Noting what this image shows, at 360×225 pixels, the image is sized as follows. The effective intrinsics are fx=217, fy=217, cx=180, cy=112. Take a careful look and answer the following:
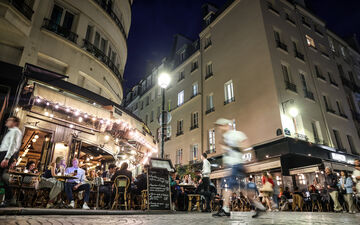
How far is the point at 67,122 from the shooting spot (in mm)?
10609

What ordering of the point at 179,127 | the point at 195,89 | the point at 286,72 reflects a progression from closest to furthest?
the point at 286,72
the point at 195,89
the point at 179,127

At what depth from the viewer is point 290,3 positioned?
18812 mm

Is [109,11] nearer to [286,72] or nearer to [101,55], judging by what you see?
[101,55]

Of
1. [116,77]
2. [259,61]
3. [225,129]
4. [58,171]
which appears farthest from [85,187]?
[259,61]

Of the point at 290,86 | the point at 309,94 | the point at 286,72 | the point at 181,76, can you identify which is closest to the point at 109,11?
the point at 181,76

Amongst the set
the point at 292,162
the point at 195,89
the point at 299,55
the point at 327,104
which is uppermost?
the point at 299,55

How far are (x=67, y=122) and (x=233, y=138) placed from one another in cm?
876

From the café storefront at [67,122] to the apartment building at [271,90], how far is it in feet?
21.9

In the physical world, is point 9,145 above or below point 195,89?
below

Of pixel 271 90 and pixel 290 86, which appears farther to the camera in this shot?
pixel 290 86

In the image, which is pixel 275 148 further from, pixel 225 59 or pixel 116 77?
pixel 116 77

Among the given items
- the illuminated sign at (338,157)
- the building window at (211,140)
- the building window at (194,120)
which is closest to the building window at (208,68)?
the building window at (194,120)

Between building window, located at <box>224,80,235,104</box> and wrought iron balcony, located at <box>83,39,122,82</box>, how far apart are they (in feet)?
27.7

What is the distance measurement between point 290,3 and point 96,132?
1893 cm
